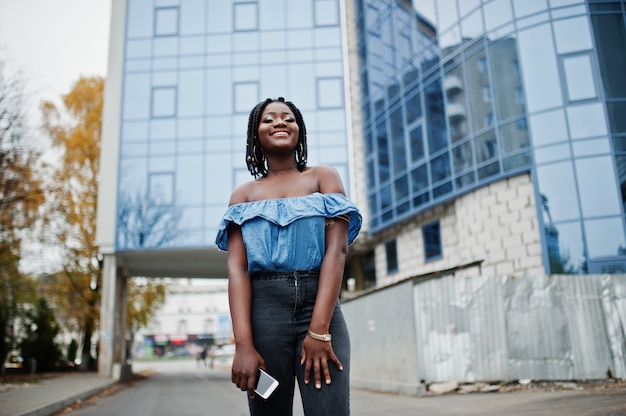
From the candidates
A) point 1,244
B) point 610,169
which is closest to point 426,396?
point 610,169

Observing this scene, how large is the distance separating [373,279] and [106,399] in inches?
474

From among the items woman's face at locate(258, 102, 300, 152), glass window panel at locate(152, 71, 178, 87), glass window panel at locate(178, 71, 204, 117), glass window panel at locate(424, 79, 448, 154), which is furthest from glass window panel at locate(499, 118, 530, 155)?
woman's face at locate(258, 102, 300, 152)

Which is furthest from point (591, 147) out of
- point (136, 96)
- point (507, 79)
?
Result: point (136, 96)

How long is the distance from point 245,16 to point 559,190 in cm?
1436

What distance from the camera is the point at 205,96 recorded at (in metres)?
22.3

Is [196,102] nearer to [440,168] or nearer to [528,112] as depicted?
[440,168]

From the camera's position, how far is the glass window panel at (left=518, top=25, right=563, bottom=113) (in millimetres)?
15117

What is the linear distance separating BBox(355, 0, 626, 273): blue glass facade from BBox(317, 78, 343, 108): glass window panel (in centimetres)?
284

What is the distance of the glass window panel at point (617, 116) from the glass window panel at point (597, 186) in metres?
0.86

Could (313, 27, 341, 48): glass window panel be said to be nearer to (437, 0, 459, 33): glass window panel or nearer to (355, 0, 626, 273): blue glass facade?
(355, 0, 626, 273): blue glass facade

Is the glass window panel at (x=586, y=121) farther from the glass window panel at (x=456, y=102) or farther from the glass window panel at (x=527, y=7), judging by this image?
the glass window panel at (x=456, y=102)

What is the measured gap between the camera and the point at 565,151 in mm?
14648

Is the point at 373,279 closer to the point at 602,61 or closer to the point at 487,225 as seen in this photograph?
the point at 487,225

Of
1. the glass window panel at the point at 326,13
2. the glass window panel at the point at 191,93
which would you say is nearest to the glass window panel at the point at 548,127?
the glass window panel at the point at 326,13
